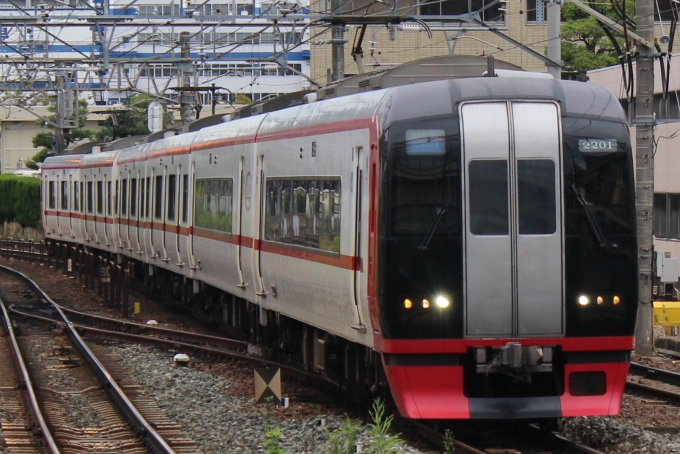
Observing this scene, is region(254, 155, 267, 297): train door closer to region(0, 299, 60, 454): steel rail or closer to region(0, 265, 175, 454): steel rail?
region(0, 265, 175, 454): steel rail

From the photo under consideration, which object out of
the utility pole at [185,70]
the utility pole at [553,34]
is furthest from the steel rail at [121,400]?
the utility pole at [185,70]

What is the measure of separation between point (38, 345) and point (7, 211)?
3542cm

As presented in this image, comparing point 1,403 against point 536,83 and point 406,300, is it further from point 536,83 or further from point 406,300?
point 536,83

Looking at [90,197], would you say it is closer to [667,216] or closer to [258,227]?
[667,216]

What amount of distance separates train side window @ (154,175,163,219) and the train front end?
11.9m

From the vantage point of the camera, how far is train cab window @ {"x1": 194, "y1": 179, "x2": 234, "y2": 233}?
14.4 meters

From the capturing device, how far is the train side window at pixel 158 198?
19.9 m

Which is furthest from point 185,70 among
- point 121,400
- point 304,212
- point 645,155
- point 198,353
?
point 304,212

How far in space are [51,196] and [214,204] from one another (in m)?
19.4

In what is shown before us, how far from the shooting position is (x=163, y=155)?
64.8 feet

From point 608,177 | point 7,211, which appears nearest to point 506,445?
point 608,177

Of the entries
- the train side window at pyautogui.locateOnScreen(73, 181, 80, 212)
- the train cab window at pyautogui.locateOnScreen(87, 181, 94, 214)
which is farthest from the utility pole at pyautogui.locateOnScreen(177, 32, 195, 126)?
the train side window at pyautogui.locateOnScreen(73, 181, 80, 212)

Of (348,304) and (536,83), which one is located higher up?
(536,83)

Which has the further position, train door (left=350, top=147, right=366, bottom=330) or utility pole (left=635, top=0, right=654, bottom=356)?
utility pole (left=635, top=0, right=654, bottom=356)
